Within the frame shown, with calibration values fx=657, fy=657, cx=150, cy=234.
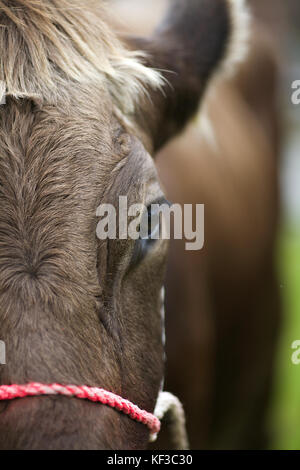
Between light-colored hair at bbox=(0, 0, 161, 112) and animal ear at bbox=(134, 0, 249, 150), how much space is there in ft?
0.79

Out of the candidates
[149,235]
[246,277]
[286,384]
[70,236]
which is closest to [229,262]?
[246,277]

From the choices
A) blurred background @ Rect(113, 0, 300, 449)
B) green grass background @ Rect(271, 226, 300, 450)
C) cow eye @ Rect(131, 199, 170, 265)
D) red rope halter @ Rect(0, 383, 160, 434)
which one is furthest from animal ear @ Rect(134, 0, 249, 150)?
green grass background @ Rect(271, 226, 300, 450)

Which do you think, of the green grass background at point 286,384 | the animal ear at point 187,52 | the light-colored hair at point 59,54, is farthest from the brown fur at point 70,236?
the green grass background at point 286,384

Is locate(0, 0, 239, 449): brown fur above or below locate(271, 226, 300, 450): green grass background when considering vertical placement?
above

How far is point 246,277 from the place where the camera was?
452cm

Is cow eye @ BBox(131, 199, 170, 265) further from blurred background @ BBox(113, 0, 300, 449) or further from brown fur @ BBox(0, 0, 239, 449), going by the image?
blurred background @ BBox(113, 0, 300, 449)

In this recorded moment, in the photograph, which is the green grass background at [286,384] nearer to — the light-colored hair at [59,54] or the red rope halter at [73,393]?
the light-colored hair at [59,54]

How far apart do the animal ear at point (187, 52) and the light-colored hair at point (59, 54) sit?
24cm

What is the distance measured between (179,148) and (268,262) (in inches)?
53.1

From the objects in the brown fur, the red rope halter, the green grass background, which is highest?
the brown fur

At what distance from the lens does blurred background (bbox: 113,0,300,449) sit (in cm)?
374

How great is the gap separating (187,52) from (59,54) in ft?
2.79

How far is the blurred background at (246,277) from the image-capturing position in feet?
12.3

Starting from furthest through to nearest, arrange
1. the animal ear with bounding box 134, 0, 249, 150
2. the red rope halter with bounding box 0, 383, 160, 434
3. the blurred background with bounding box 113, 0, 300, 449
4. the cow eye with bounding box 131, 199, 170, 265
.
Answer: the blurred background with bounding box 113, 0, 300, 449 → the animal ear with bounding box 134, 0, 249, 150 → the cow eye with bounding box 131, 199, 170, 265 → the red rope halter with bounding box 0, 383, 160, 434
